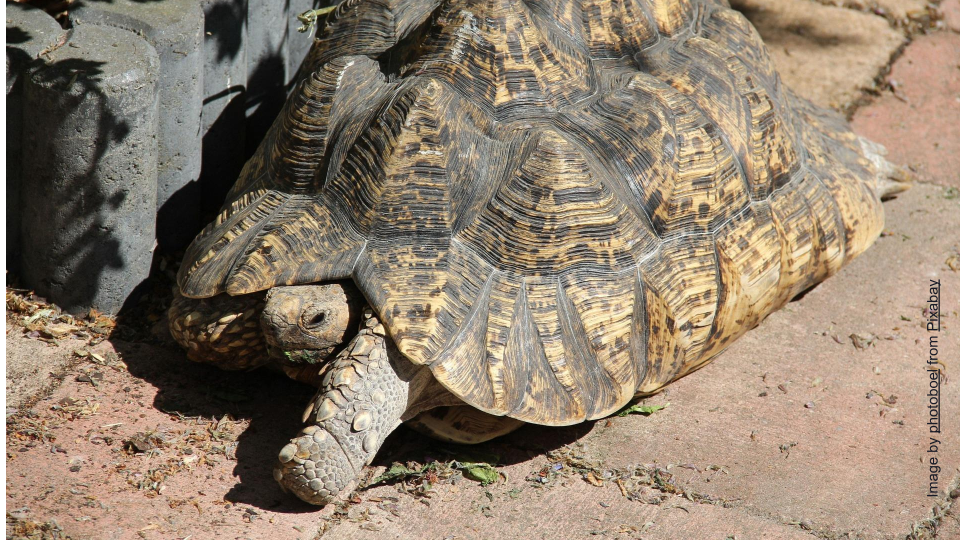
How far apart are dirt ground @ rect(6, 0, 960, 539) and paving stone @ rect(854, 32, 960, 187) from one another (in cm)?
121

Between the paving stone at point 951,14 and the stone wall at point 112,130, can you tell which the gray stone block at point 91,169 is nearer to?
the stone wall at point 112,130

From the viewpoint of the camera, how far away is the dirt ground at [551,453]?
9.18 feet

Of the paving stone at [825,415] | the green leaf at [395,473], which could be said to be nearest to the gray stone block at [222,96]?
the green leaf at [395,473]

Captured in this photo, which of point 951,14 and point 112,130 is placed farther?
point 951,14

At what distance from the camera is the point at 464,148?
299 cm

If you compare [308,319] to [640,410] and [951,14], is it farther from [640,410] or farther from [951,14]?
[951,14]

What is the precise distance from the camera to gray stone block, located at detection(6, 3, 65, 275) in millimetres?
3211

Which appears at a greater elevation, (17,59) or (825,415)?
(17,59)

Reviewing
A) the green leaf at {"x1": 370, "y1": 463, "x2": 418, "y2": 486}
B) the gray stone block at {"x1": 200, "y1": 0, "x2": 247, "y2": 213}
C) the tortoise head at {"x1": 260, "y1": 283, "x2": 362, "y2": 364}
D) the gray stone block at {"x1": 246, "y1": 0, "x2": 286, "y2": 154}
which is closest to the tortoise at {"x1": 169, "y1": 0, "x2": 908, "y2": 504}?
the tortoise head at {"x1": 260, "y1": 283, "x2": 362, "y2": 364}

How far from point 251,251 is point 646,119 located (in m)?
1.44

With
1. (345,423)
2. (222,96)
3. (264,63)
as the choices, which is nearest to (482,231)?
(345,423)

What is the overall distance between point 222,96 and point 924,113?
4.09 metres

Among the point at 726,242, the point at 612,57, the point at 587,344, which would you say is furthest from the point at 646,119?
the point at 587,344

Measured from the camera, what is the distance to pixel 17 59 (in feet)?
10.5
